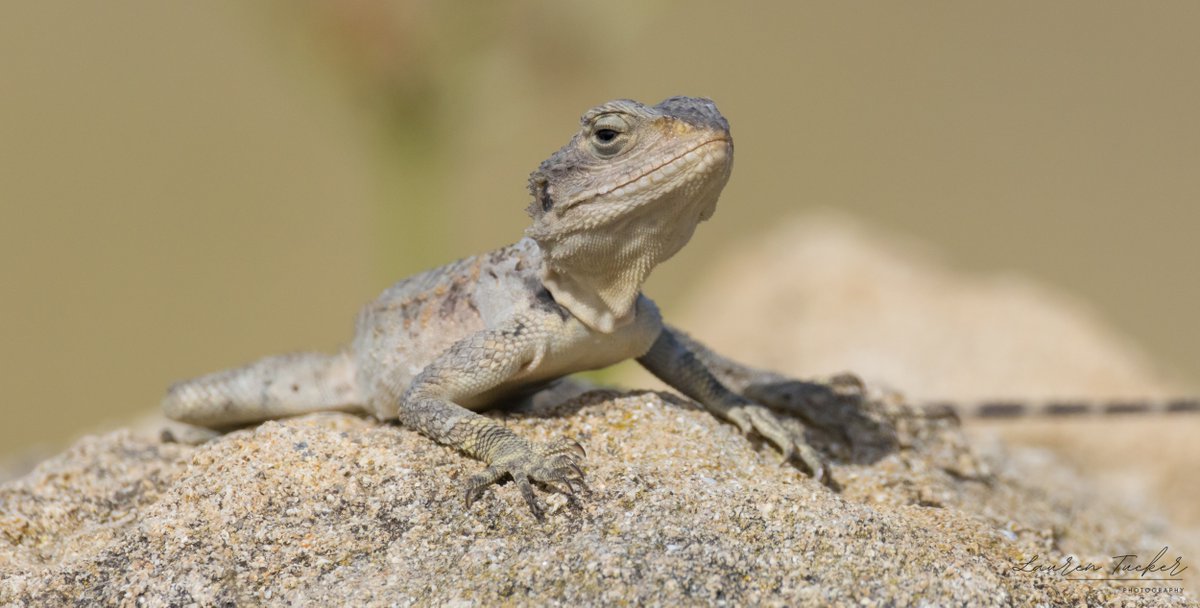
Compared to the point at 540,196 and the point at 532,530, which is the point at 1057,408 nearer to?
the point at 540,196

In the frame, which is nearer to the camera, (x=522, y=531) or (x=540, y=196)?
(x=522, y=531)

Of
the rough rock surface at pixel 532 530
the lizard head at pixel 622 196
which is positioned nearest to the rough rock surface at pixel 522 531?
the rough rock surface at pixel 532 530

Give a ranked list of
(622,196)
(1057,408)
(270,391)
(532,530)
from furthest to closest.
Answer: (1057,408) < (270,391) < (622,196) < (532,530)

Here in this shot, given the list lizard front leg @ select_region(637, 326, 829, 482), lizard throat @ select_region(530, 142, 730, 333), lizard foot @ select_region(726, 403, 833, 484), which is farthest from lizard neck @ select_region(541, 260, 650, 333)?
lizard foot @ select_region(726, 403, 833, 484)

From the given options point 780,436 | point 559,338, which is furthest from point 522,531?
point 780,436

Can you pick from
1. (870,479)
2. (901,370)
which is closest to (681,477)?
(870,479)

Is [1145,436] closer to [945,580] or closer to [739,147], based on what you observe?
[945,580]
